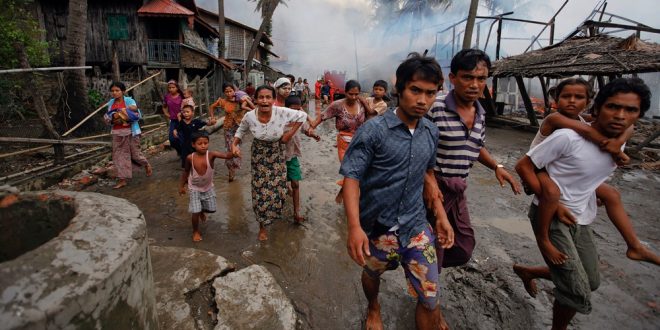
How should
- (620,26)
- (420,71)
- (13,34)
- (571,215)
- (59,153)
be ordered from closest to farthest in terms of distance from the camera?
(420,71) < (571,215) < (59,153) < (13,34) < (620,26)

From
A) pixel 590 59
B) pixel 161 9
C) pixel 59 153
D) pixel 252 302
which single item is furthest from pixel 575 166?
pixel 161 9

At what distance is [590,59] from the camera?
8750 millimetres

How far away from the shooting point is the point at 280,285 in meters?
2.88

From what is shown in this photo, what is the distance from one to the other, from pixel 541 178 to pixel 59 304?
2393 millimetres

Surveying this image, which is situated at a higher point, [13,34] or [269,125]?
[13,34]

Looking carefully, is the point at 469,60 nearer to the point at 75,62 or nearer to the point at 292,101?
the point at 292,101

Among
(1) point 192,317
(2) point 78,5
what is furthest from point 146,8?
(1) point 192,317

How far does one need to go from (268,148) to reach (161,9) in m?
16.3

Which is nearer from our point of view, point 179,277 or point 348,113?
point 179,277

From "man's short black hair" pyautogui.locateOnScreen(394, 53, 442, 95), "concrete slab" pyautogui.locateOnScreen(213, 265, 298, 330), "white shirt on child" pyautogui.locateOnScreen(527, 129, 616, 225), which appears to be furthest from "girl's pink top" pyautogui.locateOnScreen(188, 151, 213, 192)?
"white shirt on child" pyautogui.locateOnScreen(527, 129, 616, 225)

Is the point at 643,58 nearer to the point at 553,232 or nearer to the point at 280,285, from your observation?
the point at 553,232

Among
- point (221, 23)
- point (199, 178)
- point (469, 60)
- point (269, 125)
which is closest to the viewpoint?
point (469, 60)

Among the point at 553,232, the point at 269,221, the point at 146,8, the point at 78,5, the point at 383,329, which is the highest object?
the point at 146,8

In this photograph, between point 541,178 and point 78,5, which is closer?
point 541,178
